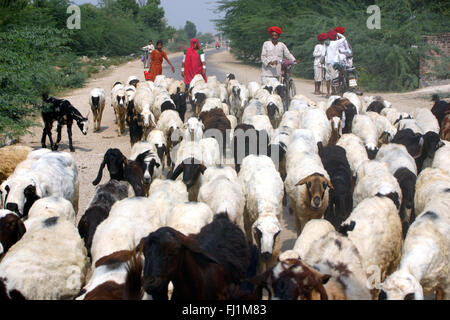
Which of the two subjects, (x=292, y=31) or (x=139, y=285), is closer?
(x=139, y=285)

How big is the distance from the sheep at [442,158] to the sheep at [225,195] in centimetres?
291

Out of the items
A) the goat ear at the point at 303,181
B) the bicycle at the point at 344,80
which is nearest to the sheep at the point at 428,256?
the goat ear at the point at 303,181

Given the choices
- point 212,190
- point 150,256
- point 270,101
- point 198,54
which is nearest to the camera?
point 150,256

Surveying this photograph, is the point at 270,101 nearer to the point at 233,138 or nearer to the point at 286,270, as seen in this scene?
the point at 233,138

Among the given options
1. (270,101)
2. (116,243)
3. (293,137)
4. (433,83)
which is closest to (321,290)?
(116,243)

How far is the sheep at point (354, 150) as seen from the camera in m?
7.38

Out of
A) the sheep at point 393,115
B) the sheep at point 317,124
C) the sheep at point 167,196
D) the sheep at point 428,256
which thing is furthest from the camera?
the sheep at point 393,115

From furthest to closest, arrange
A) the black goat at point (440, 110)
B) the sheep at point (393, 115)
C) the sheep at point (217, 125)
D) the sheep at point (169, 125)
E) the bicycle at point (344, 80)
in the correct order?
the bicycle at point (344, 80), the black goat at point (440, 110), the sheep at point (169, 125), the sheep at point (393, 115), the sheep at point (217, 125)

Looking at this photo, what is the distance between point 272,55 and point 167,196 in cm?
800

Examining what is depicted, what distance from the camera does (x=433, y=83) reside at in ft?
61.8

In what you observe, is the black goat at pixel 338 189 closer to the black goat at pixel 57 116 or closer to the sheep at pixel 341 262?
the sheep at pixel 341 262

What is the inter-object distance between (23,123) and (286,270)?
837cm

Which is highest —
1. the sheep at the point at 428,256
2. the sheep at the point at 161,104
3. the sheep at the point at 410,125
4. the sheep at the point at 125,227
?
the sheep at the point at 161,104

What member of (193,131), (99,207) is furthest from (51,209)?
(193,131)
